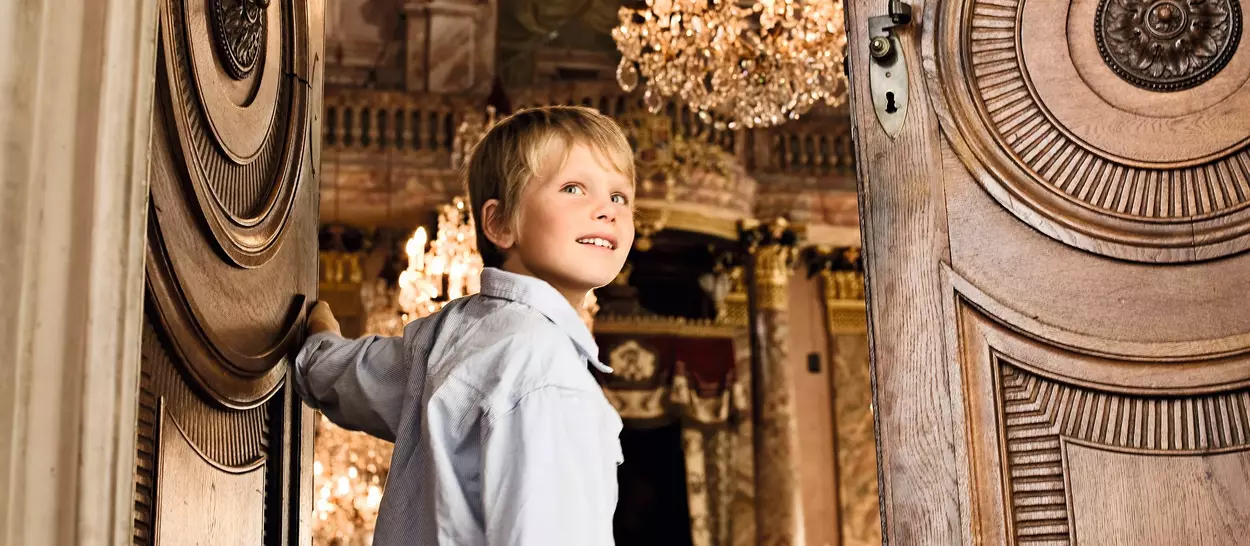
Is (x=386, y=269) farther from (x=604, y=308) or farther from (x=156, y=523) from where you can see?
(x=156, y=523)

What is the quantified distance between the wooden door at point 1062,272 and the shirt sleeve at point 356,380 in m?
0.74

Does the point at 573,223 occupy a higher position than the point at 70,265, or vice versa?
the point at 573,223

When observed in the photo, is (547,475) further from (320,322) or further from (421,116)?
(421,116)

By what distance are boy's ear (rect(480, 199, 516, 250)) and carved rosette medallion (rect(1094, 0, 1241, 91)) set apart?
99 cm

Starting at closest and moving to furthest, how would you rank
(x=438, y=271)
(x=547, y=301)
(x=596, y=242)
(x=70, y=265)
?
(x=70, y=265)
(x=547, y=301)
(x=596, y=242)
(x=438, y=271)

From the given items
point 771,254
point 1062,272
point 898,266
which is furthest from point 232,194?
point 771,254

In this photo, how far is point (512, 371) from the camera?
145 cm

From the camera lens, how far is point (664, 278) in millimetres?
11406

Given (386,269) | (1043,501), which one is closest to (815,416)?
(386,269)

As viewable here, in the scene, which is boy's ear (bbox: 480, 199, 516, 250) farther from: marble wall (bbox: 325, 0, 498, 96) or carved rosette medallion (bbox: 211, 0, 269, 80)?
marble wall (bbox: 325, 0, 498, 96)

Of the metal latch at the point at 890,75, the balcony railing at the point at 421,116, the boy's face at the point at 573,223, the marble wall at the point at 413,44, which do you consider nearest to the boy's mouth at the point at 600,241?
the boy's face at the point at 573,223

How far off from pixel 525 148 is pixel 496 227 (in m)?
0.13

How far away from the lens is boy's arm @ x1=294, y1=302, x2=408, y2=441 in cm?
167

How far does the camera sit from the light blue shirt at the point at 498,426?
54.2 inches
